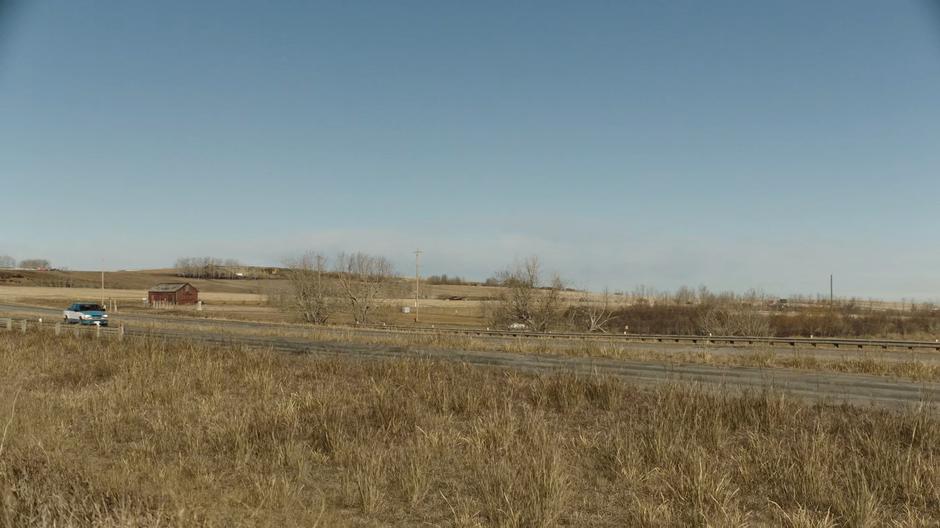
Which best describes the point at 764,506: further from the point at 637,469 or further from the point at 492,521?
the point at 492,521

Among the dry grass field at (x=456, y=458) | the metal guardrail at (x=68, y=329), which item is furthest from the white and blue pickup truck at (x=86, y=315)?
the dry grass field at (x=456, y=458)

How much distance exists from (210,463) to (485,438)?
312cm

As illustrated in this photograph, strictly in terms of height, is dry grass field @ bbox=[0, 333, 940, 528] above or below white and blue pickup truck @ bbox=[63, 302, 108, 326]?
above

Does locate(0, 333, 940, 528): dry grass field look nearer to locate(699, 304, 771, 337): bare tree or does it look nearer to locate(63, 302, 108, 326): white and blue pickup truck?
locate(63, 302, 108, 326): white and blue pickup truck

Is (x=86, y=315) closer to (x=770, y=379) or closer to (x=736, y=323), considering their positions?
(x=770, y=379)

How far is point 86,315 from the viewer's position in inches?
1582

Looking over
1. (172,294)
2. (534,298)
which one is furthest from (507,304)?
(172,294)

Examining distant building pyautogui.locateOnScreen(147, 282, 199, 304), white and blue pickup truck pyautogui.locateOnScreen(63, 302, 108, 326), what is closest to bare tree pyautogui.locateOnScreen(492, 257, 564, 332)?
white and blue pickup truck pyautogui.locateOnScreen(63, 302, 108, 326)

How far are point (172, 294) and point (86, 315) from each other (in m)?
58.2

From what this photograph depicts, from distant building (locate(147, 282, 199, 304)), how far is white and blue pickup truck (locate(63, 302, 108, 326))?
53920mm

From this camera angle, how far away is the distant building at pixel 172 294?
307 ft

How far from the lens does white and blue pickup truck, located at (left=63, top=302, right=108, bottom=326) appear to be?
3994cm

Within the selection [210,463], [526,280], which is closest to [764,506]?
[210,463]

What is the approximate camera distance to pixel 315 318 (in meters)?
60.7
